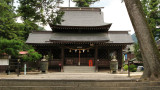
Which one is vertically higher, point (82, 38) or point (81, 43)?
point (82, 38)

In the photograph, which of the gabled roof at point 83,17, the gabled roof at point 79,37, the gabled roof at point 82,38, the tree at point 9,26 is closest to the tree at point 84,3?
the gabled roof at point 83,17

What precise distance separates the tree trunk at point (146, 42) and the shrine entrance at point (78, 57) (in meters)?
12.5

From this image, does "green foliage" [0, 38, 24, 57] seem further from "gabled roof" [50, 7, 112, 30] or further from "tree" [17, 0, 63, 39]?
"gabled roof" [50, 7, 112, 30]

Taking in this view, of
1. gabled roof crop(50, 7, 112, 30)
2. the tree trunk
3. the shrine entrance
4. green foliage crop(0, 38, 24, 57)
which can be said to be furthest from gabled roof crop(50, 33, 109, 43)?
the tree trunk

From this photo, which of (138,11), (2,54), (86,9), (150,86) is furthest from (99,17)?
(150,86)

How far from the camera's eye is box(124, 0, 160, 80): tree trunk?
19.7ft

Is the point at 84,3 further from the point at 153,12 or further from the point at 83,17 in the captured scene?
the point at 153,12

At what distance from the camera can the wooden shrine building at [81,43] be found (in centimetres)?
1800

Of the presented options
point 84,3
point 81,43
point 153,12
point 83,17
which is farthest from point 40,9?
point 84,3

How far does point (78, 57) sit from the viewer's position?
2002 centimetres

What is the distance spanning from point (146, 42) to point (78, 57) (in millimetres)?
14287

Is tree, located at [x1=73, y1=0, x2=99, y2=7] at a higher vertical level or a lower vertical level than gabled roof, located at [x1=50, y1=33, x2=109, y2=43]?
higher

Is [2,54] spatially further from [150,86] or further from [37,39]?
[150,86]

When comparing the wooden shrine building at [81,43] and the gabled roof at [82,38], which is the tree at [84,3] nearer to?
the wooden shrine building at [81,43]
